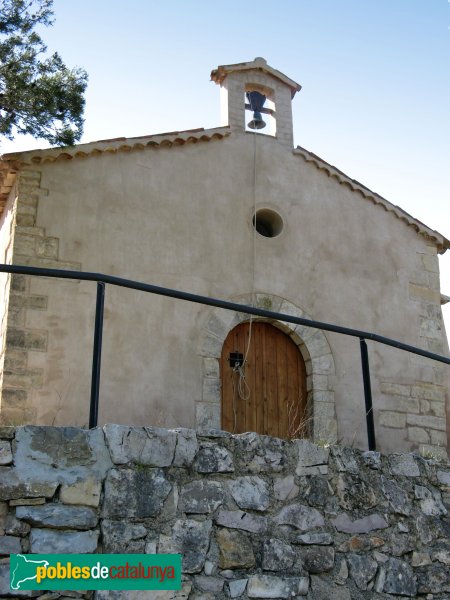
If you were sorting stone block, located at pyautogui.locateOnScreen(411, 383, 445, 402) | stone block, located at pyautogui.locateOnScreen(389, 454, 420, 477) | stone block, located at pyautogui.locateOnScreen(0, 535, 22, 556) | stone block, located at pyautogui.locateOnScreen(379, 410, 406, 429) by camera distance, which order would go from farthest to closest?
stone block, located at pyautogui.locateOnScreen(411, 383, 445, 402) < stone block, located at pyautogui.locateOnScreen(379, 410, 406, 429) < stone block, located at pyautogui.locateOnScreen(389, 454, 420, 477) < stone block, located at pyautogui.locateOnScreen(0, 535, 22, 556)

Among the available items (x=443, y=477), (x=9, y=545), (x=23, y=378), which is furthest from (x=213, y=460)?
(x=23, y=378)

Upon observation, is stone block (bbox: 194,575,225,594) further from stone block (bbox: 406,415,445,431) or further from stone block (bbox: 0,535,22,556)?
stone block (bbox: 406,415,445,431)

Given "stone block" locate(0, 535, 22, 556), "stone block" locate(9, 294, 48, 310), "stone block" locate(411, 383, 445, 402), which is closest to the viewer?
"stone block" locate(0, 535, 22, 556)

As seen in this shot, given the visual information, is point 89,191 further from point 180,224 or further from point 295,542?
point 295,542

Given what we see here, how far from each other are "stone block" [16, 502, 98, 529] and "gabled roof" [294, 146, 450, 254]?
25.7 feet

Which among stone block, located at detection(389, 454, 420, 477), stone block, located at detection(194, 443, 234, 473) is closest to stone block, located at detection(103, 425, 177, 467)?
stone block, located at detection(194, 443, 234, 473)

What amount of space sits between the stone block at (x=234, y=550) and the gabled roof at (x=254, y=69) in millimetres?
7943

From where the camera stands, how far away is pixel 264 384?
9867 mm

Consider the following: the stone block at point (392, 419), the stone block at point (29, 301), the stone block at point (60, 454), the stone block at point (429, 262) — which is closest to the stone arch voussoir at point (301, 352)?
the stone block at point (392, 419)

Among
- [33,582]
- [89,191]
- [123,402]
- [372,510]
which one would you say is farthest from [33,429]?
[89,191]

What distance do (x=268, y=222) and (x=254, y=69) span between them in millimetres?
2327

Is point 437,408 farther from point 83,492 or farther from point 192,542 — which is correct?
point 83,492

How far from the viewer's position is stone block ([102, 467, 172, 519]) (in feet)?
14.4

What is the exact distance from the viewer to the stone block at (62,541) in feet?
13.7
